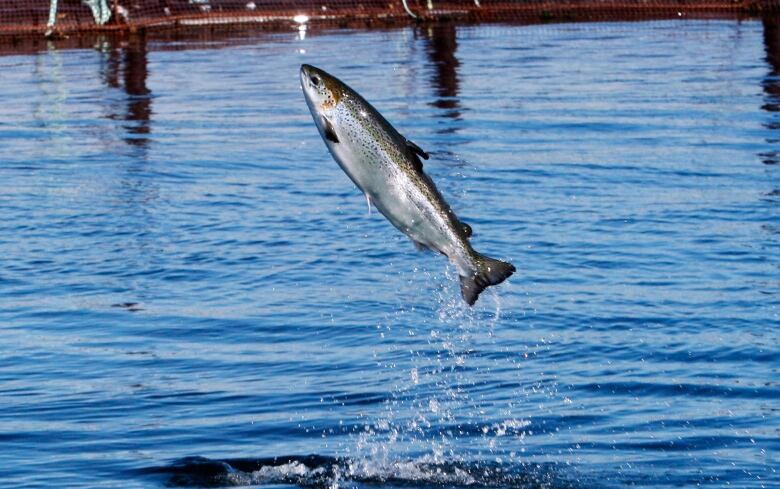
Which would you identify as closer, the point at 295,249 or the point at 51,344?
the point at 51,344

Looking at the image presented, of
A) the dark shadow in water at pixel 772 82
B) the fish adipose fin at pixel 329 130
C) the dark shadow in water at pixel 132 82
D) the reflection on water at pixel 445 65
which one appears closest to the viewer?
the fish adipose fin at pixel 329 130

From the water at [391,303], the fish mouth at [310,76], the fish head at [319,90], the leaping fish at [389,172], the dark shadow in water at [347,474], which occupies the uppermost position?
the fish mouth at [310,76]

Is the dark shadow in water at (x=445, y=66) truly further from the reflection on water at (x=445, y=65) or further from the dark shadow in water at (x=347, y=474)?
the dark shadow in water at (x=347, y=474)

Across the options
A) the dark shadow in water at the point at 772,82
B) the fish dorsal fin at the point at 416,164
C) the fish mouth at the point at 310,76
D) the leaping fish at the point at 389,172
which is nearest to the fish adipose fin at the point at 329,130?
the leaping fish at the point at 389,172

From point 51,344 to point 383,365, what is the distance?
2.05m

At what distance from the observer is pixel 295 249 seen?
487 inches

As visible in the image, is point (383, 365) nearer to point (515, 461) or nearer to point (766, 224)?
point (515, 461)

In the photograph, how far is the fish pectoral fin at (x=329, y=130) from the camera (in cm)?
593

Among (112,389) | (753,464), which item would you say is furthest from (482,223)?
(753,464)

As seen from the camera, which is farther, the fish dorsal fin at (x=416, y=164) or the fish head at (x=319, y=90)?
the fish dorsal fin at (x=416, y=164)

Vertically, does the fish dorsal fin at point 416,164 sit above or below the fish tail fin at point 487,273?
above

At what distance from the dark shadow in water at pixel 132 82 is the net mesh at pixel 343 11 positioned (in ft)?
6.55

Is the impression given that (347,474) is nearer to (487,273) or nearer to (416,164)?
(487,273)

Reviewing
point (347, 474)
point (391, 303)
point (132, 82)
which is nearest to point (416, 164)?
point (347, 474)
